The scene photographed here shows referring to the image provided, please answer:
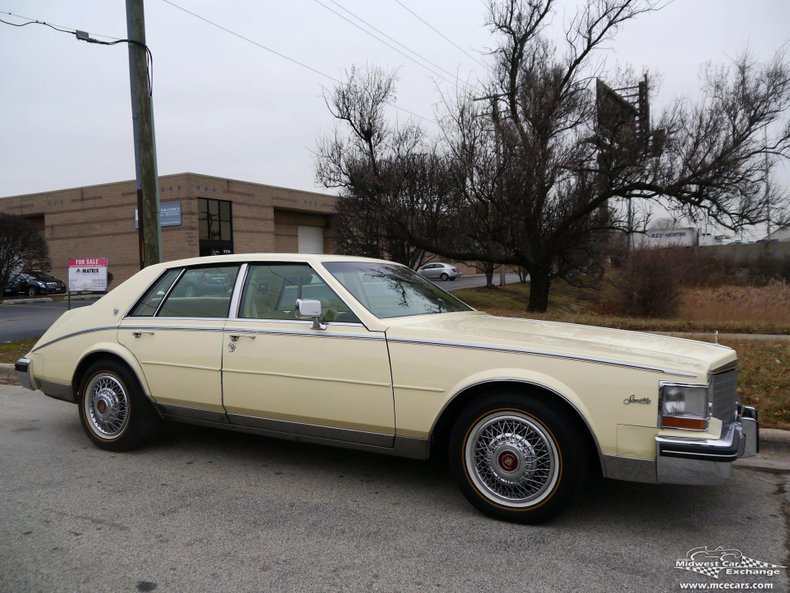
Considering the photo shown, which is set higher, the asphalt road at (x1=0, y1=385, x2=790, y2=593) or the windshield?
the windshield

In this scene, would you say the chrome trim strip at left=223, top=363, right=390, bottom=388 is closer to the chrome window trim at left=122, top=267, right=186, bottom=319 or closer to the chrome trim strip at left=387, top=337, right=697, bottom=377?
the chrome trim strip at left=387, top=337, right=697, bottom=377

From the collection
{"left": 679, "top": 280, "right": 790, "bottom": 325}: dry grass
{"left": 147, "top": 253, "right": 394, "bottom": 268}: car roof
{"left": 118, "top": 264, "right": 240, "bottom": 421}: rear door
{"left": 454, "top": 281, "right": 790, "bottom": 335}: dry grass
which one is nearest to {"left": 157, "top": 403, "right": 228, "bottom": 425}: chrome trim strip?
{"left": 118, "top": 264, "right": 240, "bottom": 421}: rear door

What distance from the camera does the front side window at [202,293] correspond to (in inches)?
177

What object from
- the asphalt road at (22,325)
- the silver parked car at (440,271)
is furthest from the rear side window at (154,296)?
the silver parked car at (440,271)

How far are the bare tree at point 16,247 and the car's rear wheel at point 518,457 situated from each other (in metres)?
31.9

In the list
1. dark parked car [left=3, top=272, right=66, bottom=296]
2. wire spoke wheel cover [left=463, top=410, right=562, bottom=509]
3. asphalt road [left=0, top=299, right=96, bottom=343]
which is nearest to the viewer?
wire spoke wheel cover [left=463, top=410, right=562, bottom=509]

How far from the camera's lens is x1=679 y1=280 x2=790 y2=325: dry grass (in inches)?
587

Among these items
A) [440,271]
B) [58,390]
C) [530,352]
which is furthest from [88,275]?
[440,271]

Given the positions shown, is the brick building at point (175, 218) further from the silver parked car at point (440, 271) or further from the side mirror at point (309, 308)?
the side mirror at point (309, 308)

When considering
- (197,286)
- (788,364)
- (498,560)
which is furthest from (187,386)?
(788,364)

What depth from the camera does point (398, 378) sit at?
11.9ft

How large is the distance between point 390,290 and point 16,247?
3112 cm

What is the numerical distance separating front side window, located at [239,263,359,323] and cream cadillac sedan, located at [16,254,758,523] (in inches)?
0.4

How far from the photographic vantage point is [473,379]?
3428 millimetres
